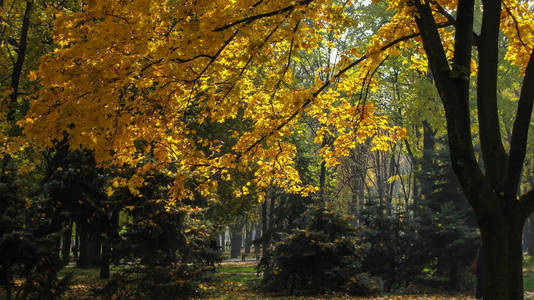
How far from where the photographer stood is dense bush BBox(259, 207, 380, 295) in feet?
39.3

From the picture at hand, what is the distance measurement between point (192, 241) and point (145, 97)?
15.7 feet

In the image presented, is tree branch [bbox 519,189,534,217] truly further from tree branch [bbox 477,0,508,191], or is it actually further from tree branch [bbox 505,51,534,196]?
tree branch [bbox 477,0,508,191]

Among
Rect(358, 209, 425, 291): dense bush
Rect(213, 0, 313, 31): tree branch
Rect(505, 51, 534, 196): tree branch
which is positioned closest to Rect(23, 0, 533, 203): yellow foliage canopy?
Rect(213, 0, 313, 31): tree branch

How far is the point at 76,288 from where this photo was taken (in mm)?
13000

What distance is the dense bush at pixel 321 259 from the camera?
12.0 m

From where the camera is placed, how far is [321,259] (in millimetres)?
12281

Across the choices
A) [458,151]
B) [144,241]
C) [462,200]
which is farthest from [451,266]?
[458,151]

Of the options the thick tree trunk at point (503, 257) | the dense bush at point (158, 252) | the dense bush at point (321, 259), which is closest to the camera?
the thick tree trunk at point (503, 257)

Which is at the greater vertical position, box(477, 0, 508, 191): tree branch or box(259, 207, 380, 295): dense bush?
box(477, 0, 508, 191): tree branch

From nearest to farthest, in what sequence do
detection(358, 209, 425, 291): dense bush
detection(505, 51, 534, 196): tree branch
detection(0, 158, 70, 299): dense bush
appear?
1. detection(505, 51, 534, 196): tree branch
2. detection(0, 158, 70, 299): dense bush
3. detection(358, 209, 425, 291): dense bush

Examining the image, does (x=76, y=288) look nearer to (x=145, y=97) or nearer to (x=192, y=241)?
(x=192, y=241)

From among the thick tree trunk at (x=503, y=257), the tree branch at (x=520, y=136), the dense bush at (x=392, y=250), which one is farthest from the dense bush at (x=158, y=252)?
the dense bush at (x=392, y=250)

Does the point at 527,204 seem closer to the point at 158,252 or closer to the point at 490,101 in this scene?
the point at 490,101

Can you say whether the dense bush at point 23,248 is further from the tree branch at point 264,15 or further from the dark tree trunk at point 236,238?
the dark tree trunk at point 236,238
